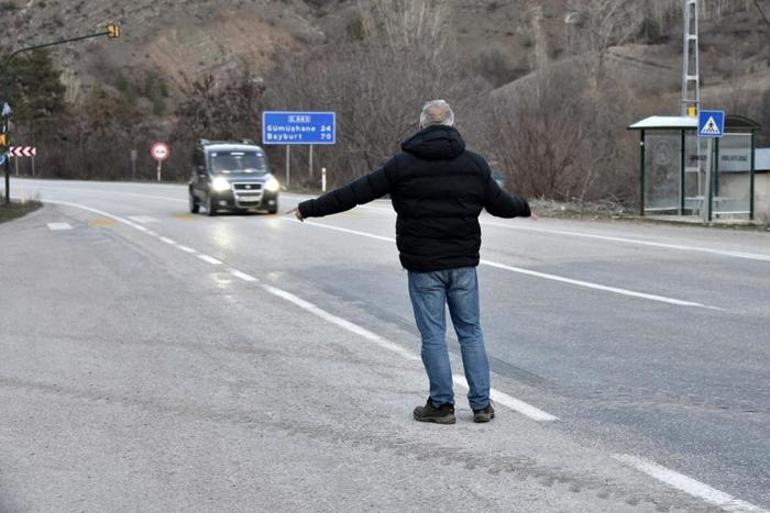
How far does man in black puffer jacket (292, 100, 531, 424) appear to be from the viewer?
7.04 meters

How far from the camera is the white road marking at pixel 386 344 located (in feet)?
24.0

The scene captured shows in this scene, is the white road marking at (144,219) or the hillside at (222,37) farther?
the hillside at (222,37)

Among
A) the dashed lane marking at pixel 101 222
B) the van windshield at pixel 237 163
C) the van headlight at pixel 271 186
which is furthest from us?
the van windshield at pixel 237 163

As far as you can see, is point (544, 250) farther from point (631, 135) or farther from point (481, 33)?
point (481, 33)

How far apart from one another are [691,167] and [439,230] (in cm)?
2403

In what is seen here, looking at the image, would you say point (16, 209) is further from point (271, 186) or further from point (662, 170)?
point (662, 170)

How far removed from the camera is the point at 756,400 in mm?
7574

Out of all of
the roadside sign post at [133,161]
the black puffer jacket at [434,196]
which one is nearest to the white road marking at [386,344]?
the black puffer jacket at [434,196]

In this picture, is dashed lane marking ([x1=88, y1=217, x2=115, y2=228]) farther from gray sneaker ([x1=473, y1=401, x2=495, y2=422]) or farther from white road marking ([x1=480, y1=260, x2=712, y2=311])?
gray sneaker ([x1=473, y1=401, x2=495, y2=422])

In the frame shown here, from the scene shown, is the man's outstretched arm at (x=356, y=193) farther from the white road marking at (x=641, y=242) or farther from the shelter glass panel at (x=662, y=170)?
the shelter glass panel at (x=662, y=170)

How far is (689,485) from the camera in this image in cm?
563

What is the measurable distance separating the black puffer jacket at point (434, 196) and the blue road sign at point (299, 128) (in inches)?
1924

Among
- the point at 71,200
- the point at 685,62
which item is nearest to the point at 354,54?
the point at 71,200

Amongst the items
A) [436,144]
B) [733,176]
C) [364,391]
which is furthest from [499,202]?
[733,176]
